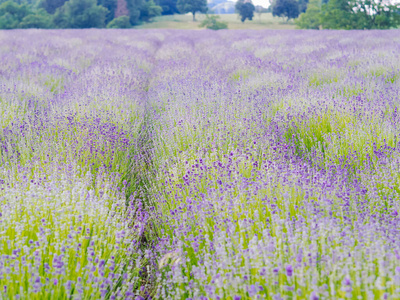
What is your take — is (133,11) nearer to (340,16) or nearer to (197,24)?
(197,24)

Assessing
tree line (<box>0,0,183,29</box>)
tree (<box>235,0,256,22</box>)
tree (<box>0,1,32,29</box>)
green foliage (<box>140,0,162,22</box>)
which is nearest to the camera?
tree (<box>0,1,32,29</box>)

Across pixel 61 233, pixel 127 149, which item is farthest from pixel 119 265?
pixel 127 149

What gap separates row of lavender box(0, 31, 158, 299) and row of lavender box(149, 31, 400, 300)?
272mm

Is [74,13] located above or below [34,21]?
above

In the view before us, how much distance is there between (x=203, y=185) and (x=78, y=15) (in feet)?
108

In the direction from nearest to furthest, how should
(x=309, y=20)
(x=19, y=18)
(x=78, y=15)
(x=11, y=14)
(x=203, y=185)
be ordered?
1. (x=203, y=185)
2. (x=11, y=14)
3. (x=19, y=18)
4. (x=309, y=20)
5. (x=78, y=15)

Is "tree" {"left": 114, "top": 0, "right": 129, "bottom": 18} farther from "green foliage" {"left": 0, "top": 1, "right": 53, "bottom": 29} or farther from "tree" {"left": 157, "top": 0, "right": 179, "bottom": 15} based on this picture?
"tree" {"left": 157, "top": 0, "right": 179, "bottom": 15}

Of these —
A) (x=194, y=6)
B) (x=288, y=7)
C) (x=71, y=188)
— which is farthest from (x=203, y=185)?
(x=194, y=6)

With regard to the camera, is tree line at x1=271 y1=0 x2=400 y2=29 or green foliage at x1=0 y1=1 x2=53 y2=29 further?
green foliage at x1=0 y1=1 x2=53 y2=29

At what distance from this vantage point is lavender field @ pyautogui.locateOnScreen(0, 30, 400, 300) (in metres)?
1.37

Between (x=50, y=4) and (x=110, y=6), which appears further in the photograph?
(x=110, y=6)

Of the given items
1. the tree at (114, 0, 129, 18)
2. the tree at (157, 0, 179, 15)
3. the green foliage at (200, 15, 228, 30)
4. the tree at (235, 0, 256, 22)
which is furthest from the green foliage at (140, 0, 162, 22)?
the tree at (235, 0, 256, 22)

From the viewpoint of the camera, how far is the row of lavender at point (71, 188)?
4.74 ft

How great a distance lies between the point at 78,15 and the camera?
3086 cm
